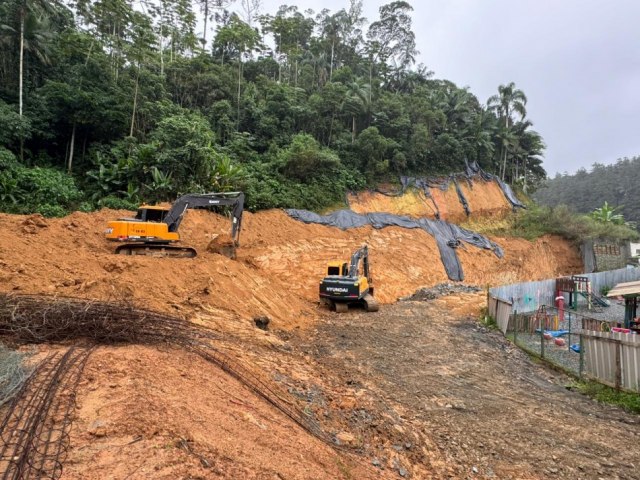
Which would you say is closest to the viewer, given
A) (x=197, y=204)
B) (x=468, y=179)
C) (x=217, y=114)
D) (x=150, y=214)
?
(x=150, y=214)

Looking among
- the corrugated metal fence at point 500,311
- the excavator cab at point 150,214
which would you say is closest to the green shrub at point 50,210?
the excavator cab at point 150,214

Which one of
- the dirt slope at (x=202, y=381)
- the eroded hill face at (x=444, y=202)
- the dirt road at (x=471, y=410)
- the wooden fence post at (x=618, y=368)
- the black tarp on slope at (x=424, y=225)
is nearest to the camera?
the dirt slope at (x=202, y=381)

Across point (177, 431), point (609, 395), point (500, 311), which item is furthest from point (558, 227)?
point (177, 431)

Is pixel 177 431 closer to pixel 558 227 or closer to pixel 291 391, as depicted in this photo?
pixel 291 391

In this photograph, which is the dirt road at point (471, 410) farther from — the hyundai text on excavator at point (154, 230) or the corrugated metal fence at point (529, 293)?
the hyundai text on excavator at point (154, 230)

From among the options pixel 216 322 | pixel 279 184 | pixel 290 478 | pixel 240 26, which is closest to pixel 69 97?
pixel 279 184

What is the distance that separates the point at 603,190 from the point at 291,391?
95647 mm

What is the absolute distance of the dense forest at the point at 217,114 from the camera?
68.0 ft

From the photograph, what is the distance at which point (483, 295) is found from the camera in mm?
18484

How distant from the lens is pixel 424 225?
2547 centimetres

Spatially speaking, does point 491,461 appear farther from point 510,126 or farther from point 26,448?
point 510,126

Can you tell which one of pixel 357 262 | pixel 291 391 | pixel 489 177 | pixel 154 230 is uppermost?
pixel 489 177

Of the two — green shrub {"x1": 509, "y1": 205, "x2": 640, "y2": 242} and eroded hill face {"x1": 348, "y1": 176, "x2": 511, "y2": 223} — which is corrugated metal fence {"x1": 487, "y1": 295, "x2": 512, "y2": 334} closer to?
eroded hill face {"x1": 348, "y1": 176, "x2": 511, "y2": 223}

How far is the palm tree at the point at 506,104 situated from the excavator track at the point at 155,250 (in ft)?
120
